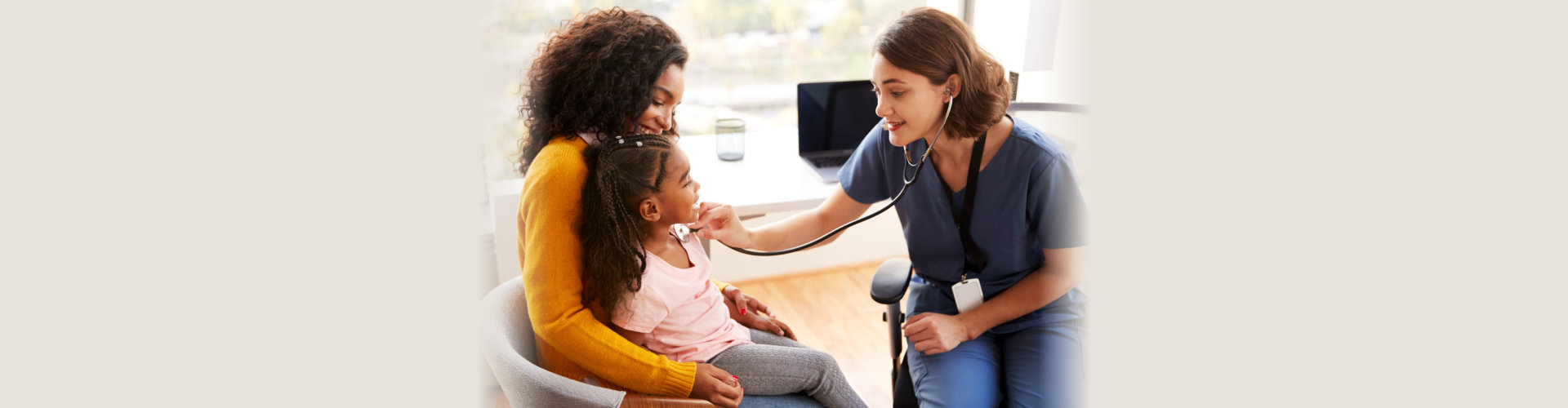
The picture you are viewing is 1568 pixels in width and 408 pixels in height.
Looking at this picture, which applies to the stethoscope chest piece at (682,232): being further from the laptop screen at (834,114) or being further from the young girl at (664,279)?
the laptop screen at (834,114)

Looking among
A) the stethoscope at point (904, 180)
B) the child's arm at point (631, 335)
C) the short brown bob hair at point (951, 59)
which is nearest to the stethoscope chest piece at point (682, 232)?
the stethoscope at point (904, 180)

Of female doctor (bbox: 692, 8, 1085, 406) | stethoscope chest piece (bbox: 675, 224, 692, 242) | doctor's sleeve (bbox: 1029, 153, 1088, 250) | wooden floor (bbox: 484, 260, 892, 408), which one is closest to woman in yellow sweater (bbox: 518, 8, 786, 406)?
stethoscope chest piece (bbox: 675, 224, 692, 242)

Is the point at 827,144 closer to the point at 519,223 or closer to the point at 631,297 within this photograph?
the point at 631,297

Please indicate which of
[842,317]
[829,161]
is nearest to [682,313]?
[829,161]

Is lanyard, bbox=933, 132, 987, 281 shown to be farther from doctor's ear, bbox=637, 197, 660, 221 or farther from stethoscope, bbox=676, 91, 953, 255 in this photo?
doctor's ear, bbox=637, 197, 660, 221

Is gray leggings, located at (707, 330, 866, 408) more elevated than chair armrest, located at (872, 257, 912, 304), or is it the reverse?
chair armrest, located at (872, 257, 912, 304)

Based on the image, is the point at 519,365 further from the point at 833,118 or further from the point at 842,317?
the point at 842,317

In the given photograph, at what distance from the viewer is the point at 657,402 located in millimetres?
821

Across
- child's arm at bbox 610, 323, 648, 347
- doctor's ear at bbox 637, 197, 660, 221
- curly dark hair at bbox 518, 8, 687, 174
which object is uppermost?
curly dark hair at bbox 518, 8, 687, 174

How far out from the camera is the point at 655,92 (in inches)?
29.5

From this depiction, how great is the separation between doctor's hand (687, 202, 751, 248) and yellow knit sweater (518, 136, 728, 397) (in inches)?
8.3

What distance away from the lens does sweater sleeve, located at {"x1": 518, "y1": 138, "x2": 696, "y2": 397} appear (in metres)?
0.65

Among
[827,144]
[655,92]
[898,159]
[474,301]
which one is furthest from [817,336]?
[474,301]

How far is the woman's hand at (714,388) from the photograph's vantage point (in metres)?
0.89
